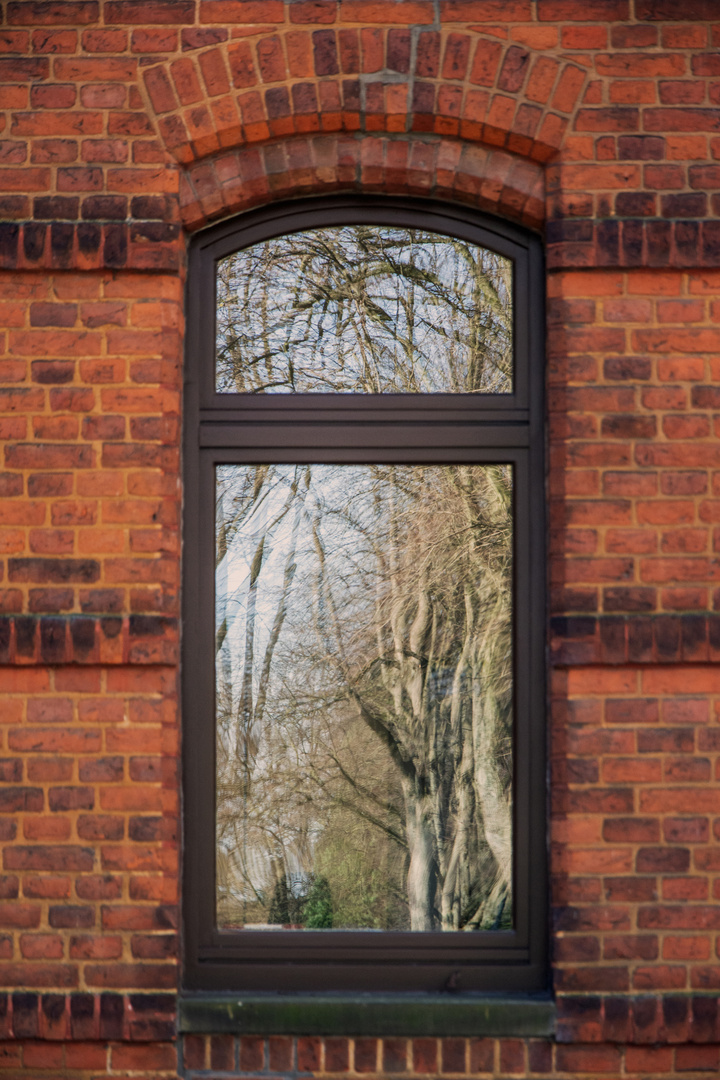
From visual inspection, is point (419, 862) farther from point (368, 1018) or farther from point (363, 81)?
point (363, 81)

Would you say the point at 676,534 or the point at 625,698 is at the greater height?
the point at 676,534

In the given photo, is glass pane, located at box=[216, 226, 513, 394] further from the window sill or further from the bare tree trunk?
the window sill

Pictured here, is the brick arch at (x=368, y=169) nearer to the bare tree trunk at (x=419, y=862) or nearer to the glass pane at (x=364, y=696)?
the glass pane at (x=364, y=696)

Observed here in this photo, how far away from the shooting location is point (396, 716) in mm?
3068

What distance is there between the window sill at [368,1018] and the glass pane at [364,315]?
213 centimetres

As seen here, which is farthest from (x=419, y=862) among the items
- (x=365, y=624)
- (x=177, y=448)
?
(x=177, y=448)

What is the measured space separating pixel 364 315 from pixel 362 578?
3.21 feet

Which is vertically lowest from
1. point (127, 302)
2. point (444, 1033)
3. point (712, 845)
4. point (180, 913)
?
point (444, 1033)

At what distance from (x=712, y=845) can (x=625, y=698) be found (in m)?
0.57

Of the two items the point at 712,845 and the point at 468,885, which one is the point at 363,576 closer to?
the point at 468,885

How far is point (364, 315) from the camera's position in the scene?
3.13 meters

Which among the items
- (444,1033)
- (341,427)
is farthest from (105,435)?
(444,1033)

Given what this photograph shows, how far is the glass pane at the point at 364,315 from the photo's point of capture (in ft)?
10.2

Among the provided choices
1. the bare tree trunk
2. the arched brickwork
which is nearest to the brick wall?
the arched brickwork
